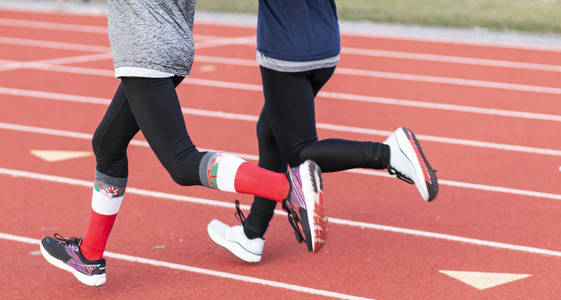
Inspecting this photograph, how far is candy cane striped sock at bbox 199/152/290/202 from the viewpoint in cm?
305

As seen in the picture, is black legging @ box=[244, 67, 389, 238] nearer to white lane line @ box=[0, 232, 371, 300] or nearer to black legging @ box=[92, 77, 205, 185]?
black legging @ box=[92, 77, 205, 185]

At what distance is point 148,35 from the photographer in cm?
306

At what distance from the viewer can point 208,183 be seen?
3078mm

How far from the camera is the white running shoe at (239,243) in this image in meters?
3.94

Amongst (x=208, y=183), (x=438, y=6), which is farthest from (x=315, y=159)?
(x=438, y=6)

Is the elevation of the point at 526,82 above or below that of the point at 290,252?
below

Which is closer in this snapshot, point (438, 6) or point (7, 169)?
point (7, 169)

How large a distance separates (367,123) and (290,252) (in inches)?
124

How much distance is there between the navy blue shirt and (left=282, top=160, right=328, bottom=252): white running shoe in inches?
21.4

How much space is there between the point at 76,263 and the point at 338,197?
1.96 m

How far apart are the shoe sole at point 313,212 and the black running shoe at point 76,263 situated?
1.08m

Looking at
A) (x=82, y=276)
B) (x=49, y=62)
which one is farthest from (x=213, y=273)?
(x=49, y=62)

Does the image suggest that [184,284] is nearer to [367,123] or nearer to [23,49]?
[367,123]

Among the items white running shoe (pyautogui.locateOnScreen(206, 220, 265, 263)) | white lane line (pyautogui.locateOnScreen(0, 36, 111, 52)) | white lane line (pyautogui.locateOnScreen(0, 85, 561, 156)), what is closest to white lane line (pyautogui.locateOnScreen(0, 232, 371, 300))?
white running shoe (pyautogui.locateOnScreen(206, 220, 265, 263))
